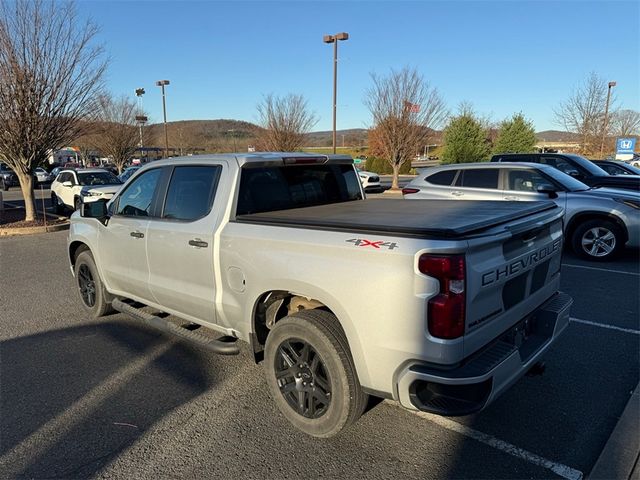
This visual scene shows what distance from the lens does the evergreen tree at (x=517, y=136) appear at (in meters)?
34.3

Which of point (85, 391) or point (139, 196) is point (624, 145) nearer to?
point (139, 196)

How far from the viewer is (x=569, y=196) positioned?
26.4ft

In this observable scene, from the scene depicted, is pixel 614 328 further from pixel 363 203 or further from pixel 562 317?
pixel 363 203

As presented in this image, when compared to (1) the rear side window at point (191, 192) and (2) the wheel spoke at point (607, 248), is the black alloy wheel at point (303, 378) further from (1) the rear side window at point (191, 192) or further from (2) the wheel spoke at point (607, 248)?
(2) the wheel spoke at point (607, 248)

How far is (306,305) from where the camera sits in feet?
10.7

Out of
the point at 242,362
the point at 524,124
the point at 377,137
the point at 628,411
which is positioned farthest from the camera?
the point at 524,124

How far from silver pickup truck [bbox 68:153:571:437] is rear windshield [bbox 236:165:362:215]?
1 cm

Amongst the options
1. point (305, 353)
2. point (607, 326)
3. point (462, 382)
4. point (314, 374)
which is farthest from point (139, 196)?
point (607, 326)

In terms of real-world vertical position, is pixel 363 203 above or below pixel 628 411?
above

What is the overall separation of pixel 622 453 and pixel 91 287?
530 centimetres

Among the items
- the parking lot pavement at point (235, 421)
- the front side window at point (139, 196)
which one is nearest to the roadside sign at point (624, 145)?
the parking lot pavement at point (235, 421)

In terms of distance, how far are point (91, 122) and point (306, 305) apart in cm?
1388


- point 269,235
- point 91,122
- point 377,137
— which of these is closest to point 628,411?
point 269,235

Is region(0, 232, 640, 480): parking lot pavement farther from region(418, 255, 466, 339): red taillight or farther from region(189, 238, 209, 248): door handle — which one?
region(189, 238, 209, 248): door handle
